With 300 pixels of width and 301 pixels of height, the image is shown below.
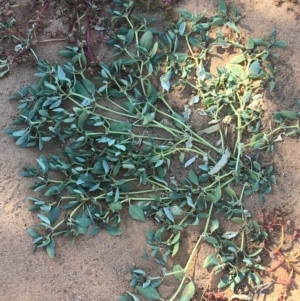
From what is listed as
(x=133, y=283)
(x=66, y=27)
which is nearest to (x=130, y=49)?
(x=66, y=27)

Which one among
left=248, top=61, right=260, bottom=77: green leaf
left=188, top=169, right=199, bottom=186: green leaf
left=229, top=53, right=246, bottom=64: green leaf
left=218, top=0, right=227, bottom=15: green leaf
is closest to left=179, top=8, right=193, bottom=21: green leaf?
left=218, top=0, right=227, bottom=15: green leaf

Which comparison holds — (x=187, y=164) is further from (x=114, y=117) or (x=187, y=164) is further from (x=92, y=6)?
(x=92, y=6)

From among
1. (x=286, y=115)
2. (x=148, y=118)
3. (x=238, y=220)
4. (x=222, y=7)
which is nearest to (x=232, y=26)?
(x=222, y=7)

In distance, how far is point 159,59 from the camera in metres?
3.61

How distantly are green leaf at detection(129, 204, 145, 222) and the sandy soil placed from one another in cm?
7

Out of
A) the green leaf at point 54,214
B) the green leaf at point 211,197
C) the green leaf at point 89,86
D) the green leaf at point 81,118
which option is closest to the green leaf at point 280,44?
the green leaf at point 211,197

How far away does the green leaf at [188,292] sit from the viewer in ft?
10.4

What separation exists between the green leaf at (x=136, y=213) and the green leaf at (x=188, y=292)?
487mm

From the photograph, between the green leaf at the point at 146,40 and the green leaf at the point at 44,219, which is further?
the green leaf at the point at 146,40

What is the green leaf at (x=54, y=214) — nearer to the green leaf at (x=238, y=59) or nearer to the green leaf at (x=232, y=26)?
the green leaf at (x=238, y=59)

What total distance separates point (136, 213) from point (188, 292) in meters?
0.57

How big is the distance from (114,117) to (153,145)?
1.20 ft

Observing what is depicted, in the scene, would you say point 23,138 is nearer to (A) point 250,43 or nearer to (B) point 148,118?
(B) point 148,118

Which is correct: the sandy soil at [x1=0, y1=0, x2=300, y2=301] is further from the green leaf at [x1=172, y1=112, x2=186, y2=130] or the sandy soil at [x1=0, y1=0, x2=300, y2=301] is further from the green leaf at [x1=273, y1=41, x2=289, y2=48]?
the green leaf at [x1=172, y1=112, x2=186, y2=130]
